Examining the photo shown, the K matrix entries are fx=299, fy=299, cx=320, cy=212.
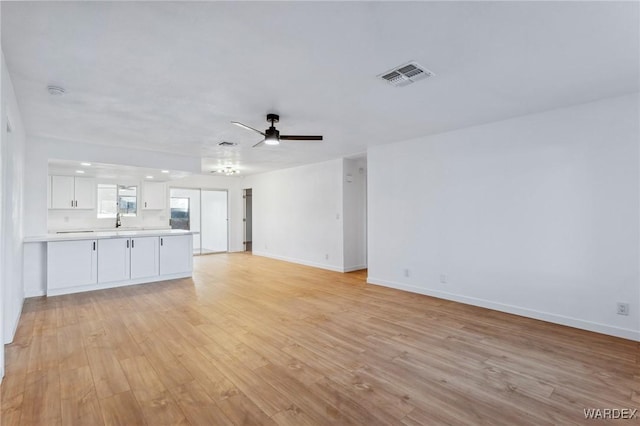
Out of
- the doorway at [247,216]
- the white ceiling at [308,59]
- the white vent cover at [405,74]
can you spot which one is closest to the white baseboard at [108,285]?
the white ceiling at [308,59]

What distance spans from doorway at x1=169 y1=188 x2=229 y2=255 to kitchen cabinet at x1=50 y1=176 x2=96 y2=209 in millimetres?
2698

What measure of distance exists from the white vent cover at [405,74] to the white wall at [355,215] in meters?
3.84

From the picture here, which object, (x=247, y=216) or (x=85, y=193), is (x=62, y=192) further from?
(x=247, y=216)

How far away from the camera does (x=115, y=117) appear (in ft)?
12.8

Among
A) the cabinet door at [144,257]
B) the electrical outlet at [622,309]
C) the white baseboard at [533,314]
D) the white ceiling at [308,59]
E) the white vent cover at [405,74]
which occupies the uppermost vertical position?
the white ceiling at [308,59]

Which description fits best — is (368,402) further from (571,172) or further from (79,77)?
(79,77)

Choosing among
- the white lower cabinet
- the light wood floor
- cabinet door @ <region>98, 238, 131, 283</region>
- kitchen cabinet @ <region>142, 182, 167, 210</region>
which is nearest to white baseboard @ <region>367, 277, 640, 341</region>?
the light wood floor

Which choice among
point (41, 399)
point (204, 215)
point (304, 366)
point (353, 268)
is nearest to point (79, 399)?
point (41, 399)

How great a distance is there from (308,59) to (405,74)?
91cm

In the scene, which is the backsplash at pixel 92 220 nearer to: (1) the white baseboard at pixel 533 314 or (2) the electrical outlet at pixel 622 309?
(1) the white baseboard at pixel 533 314

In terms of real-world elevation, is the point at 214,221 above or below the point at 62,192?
below

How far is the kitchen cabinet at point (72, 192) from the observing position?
6.46m

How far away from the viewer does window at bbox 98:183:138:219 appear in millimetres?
7205

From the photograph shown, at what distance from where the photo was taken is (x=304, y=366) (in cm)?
263
